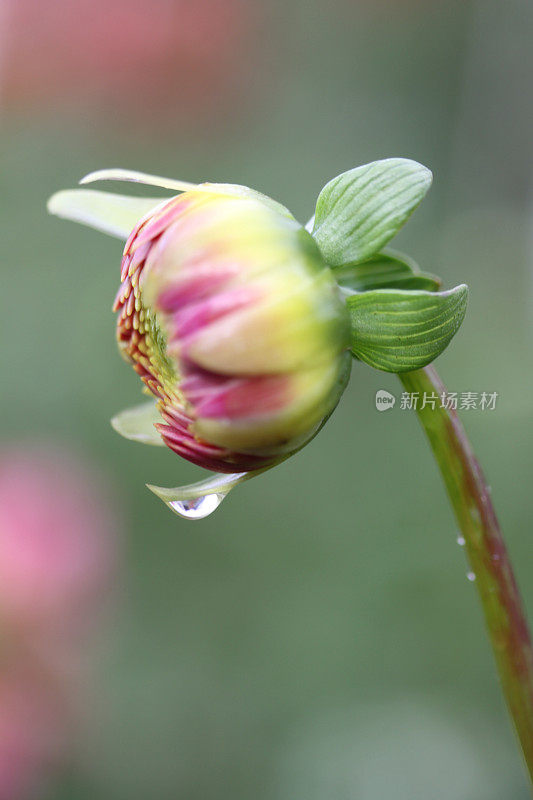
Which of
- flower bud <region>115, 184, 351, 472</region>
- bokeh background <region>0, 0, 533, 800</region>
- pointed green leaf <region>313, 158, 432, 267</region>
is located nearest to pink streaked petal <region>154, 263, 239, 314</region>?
flower bud <region>115, 184, 351, 472</region>

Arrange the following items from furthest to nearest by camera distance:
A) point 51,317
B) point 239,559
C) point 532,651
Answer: point 51,317 → point 239,559 → point 532,651

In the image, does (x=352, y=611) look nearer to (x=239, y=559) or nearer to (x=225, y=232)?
(x=239, y=559)

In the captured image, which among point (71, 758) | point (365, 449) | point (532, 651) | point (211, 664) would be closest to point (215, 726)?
point (211, 664)

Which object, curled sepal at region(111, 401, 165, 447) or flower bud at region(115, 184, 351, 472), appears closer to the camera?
flower bud at region(115, 184, 351, 472)

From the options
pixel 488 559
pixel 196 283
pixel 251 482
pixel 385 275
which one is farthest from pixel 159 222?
pixel 251 482

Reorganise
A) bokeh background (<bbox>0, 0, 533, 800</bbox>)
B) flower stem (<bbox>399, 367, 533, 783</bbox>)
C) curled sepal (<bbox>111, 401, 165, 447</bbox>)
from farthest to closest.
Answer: bokeh background (<bbox>0, 0, 533, 800</bbox>) < curled sepal (<bbox>111, 401, 165, 447</bbox>) < flower stem (<bbox>399, 367, 533, 783</bbox>)

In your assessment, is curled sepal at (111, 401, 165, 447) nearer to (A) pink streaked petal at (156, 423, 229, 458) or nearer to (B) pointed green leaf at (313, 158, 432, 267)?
(A) pink streaked petal at (156, 423, 229, 458)

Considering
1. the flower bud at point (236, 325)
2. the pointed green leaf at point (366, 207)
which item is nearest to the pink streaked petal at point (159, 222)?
the flower bud at point (236, 325)
